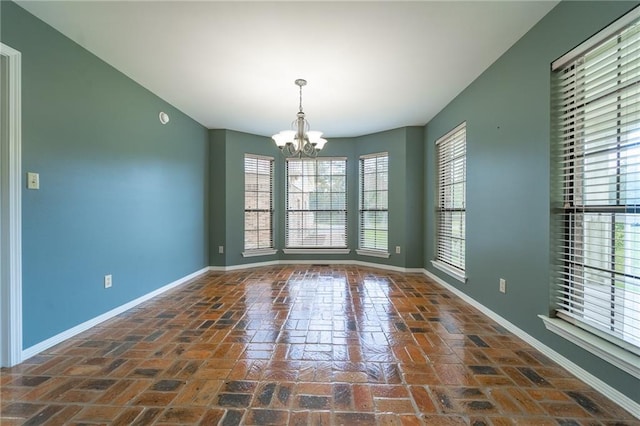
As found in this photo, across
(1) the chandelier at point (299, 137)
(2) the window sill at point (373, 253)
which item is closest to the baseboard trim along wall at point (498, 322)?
(2) the window sill at point (373, 253)

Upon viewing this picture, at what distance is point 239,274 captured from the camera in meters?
4.71

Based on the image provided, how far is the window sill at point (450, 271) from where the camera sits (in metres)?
3.40

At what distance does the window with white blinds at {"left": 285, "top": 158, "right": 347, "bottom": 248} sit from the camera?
221 inches

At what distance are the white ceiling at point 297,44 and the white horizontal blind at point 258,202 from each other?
1.74 m

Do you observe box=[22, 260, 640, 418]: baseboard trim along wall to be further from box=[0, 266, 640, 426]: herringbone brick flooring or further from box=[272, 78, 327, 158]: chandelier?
box=[272, 78, 327, 158]: chandelier

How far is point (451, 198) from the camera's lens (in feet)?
13.0

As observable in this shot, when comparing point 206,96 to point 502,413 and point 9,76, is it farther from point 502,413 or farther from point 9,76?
point 502,413

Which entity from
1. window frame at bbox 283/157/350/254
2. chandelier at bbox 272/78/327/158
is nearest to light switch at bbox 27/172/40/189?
chandelier at bbox 272/78/327/158

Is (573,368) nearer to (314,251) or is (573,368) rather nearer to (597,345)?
(597,345)

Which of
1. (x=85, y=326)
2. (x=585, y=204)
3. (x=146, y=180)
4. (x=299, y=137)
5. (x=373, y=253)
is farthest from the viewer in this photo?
(x=373, y=253)

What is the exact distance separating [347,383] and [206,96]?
11.4ft

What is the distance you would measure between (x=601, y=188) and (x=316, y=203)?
4287 mm

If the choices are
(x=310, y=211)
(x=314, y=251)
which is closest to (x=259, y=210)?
(x=310, y=211)

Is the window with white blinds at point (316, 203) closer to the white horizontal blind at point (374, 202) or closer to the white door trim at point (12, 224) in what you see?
the white horizontal blind at point (374, 202)
